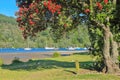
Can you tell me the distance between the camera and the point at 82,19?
2720cm

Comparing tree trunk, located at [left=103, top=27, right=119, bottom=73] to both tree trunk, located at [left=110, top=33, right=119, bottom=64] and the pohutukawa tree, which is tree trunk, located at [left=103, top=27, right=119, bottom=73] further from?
tree trunk, located at [left=110, top=33, right=119, bottom=64]

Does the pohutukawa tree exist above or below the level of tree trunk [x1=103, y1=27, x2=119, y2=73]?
above

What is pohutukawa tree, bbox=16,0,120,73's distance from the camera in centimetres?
2306

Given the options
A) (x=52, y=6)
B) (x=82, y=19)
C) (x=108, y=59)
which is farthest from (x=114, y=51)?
(x=52, y=6)

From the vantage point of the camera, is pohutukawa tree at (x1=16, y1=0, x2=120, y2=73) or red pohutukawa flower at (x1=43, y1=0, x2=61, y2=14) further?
pohutukawa tree at (x1=16, y1=0, x2=120, y2=73)

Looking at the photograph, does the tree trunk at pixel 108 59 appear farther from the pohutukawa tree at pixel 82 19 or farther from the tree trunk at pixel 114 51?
the tree trunk at pixel 114 51

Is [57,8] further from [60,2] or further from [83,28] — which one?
[83,28]

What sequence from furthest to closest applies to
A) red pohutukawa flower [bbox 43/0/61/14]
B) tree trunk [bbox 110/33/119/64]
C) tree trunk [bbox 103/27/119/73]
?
tree trunk [bbox 110/33/119/64] → tree trunk [bbox 103/27/119/73] → red pohutukawa flower [bbox 43/0/61/14]

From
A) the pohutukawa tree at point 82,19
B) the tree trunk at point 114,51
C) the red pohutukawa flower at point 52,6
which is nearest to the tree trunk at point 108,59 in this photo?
the pohutukawa tree at point 82,19

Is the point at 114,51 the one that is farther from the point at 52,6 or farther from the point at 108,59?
the point at 52,6

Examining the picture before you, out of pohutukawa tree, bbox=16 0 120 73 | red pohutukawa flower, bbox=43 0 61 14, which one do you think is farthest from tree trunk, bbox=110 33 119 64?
red pohutukawa flower, bbox=43 0 61 14

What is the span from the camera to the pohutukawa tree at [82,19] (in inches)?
908

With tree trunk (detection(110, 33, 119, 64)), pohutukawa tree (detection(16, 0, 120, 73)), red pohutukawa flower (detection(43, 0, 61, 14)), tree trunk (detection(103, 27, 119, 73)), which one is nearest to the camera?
red pohutukawa flower (detection(43, 0, 61, 14))

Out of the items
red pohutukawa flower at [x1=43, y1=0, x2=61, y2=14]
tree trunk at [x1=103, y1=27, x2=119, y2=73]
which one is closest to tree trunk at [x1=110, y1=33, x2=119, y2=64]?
tree trunk at [x1=103, y1=27, x2=119, y2=73]
